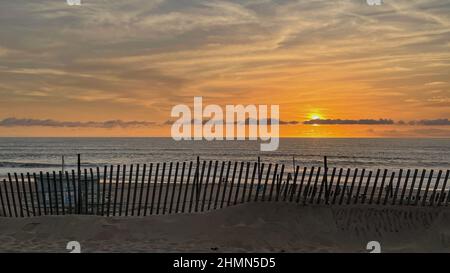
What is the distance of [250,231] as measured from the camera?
36.1 ft

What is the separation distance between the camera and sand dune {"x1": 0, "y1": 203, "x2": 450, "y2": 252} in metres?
10.1

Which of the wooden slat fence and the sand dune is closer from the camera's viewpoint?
the sand dune

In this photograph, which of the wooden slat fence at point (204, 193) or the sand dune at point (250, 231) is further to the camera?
the wooden slat fence at point (204, 193)

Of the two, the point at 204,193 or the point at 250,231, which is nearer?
the point at 250,231

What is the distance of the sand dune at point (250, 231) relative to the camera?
33.3ft

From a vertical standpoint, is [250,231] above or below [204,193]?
above

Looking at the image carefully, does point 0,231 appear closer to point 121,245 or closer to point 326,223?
point 121,245
